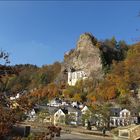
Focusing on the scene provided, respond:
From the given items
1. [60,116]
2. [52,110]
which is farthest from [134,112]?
[52,110]

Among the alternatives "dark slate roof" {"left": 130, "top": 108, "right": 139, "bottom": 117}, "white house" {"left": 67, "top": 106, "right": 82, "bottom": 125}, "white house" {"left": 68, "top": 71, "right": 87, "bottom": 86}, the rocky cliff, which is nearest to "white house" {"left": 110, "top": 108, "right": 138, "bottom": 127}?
"dark slate roof" {"left": 130, "top": 108, "right": 139, "bottom": 117}

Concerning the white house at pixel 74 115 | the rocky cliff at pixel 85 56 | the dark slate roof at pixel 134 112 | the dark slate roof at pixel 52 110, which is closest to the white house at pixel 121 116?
the dark slate roof at pixel 134 112

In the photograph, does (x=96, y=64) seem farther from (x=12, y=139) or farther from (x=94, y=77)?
(x=12, y=139)

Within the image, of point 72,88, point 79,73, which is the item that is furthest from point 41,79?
point 72,88

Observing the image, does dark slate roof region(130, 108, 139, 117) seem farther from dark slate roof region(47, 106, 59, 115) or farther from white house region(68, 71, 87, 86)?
white house region(68, 71, 87, 86)

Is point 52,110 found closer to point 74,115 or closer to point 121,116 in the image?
point 74,115

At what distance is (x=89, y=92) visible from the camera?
98062mm

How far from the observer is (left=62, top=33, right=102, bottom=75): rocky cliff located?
358ft

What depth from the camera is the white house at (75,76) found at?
111m

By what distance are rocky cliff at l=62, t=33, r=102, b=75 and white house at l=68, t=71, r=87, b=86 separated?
175 centimetres

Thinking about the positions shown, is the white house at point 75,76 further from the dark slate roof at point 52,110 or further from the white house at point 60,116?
the white house at point 60,116

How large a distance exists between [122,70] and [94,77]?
1445cm

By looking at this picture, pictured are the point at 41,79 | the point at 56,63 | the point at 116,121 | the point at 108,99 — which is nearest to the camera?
the point at 116,121

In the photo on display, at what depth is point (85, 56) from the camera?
115 m
